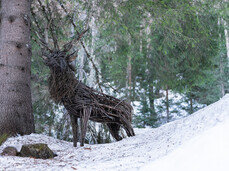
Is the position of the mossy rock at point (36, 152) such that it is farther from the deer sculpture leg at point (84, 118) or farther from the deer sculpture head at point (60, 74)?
the deer sculpture head at point (60, 74)

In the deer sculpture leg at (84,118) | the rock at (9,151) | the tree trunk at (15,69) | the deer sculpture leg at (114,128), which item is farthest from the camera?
the deer sculpture leg at (114,128)

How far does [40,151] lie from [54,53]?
45.7 inches

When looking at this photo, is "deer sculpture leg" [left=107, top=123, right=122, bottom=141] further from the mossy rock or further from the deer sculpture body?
the mossy rock

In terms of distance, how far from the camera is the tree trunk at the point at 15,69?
2982mm

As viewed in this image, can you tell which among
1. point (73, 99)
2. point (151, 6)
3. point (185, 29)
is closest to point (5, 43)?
point (73, 99)

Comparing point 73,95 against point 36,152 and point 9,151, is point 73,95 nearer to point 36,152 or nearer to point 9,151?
point 36,152

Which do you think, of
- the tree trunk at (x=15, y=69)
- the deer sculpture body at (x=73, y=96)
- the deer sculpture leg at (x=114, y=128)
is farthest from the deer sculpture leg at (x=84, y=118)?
the tree trunk at (x=15, y=69)

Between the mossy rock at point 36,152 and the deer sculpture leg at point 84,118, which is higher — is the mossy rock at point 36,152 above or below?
below

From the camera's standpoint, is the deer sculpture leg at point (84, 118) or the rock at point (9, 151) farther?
the deer sculpture leg at point (84, 118)

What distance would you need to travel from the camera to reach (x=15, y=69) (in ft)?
10.3

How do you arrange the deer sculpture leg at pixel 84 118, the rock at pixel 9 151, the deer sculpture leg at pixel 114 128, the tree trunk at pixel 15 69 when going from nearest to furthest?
the rock at pixel 9 151
the deer sculpture leg at pixel 84 118
the tree trunk at pixel 15 69
the deer sculpture leg at pixel 114 128

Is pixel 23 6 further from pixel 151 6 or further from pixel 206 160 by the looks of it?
pixel 206 160

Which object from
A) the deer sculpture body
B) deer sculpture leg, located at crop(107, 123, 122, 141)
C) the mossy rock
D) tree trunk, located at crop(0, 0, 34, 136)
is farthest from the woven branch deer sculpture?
tree trunk, located at crop(0, 0, 34, 136)

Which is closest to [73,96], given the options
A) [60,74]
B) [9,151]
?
[60,74]
